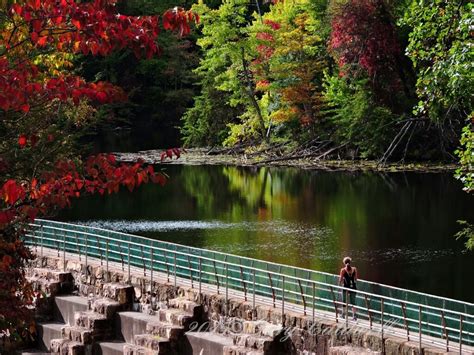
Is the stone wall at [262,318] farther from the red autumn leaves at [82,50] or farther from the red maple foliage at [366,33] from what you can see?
the red maple foliage at [366,33]

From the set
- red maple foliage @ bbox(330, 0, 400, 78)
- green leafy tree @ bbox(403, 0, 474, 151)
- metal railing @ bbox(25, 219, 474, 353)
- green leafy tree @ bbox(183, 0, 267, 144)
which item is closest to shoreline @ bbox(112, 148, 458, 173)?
green leafy tree @ bbox(183, 0, 267, 144)

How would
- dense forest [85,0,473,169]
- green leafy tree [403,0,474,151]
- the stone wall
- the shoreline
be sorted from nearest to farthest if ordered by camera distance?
1. the stone wall
2. green leafy tree [403,0,474,151]
3. the shoreline
4. dense forest [85,0,473,169]

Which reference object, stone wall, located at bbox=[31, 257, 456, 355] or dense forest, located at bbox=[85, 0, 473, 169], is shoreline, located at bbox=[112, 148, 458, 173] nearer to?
dense forest, located at bbox=[85, 0, 473, 169]

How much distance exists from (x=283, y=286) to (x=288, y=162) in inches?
1651

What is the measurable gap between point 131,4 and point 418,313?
2958 inches

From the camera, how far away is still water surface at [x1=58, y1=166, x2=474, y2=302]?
3147cm

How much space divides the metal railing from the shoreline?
21990 millimetres

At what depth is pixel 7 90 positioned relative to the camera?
916 cm

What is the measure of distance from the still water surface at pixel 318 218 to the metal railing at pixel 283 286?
782 centimetres

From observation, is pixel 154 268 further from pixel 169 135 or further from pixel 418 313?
pixel 169 135

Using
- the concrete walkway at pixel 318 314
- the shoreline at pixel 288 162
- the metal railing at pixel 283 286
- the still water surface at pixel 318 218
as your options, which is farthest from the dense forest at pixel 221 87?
the still water surface at pixel 318 218

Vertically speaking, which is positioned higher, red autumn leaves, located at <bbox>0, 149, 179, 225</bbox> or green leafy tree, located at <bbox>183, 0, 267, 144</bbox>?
green leafy tree, located at <bbox>183, 0, 267, 144</bbox>

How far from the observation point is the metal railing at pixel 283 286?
1673cm

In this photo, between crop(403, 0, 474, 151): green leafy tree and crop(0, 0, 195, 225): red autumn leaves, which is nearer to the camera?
crop(0, 0, 195, 225): red autumn leaves
